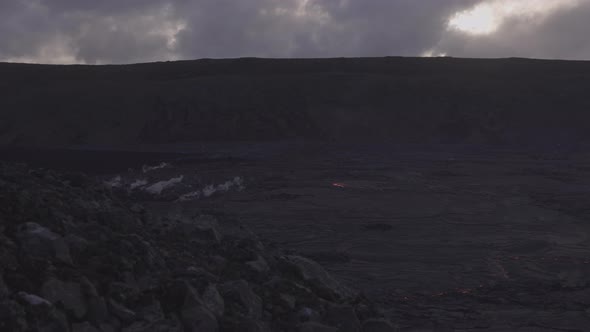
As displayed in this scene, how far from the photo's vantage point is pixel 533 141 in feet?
137

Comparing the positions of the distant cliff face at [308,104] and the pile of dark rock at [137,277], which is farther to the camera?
the distant cliff face at [308,104]

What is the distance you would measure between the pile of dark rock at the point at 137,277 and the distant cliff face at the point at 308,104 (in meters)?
34.8

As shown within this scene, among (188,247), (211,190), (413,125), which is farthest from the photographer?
(413,125)

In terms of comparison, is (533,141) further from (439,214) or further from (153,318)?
(153,318)

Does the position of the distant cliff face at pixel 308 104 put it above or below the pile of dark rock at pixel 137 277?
above

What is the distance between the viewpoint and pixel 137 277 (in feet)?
21.1

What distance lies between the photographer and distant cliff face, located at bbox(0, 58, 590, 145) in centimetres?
4444

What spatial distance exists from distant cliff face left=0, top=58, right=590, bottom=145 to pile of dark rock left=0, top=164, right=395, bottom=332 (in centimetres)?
3482

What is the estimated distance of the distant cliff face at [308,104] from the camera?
44.4m

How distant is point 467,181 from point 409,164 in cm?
587

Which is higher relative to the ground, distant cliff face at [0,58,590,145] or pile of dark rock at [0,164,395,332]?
distant cliff face at [0,58,590,145]

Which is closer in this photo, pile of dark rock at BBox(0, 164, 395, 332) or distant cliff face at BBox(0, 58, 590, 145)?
pile of dark rock at BBox(0, 164, 395, 332)

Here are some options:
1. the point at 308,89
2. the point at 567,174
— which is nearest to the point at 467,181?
the point at 567,174

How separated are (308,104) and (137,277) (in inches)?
1712
